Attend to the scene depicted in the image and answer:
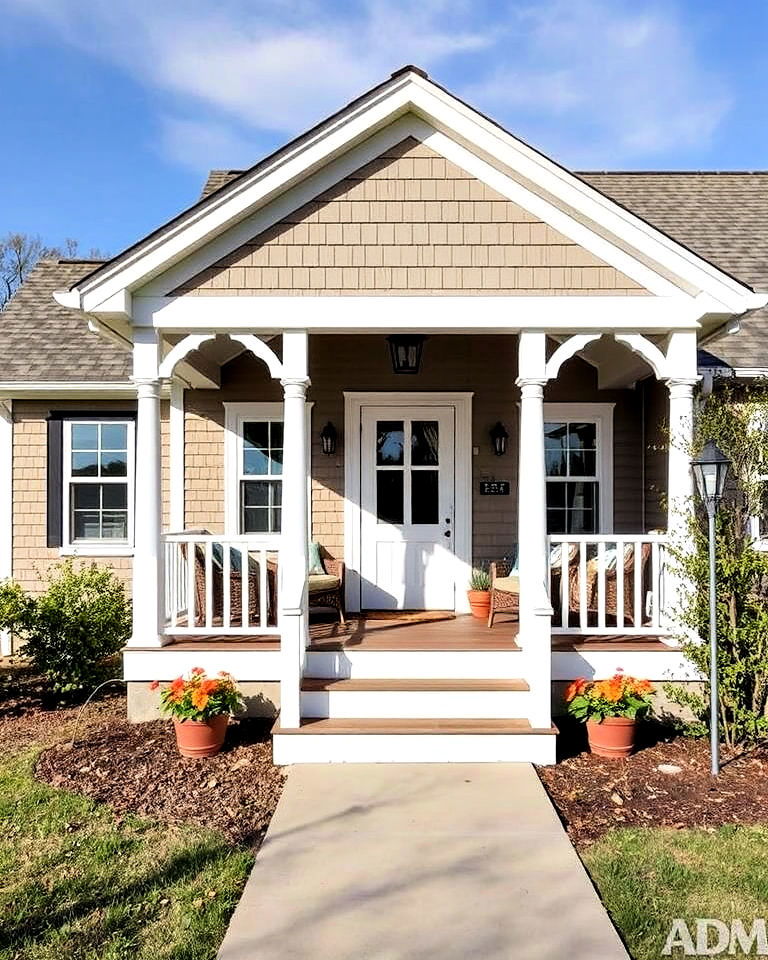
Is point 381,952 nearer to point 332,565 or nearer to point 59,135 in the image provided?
point 332,565

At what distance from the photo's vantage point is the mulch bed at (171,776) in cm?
427

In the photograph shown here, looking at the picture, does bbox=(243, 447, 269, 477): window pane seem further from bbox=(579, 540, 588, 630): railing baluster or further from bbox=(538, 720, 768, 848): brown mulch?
bbox=(538, 720, 768, 848): brown mulch

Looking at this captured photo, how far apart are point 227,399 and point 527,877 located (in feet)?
18.9

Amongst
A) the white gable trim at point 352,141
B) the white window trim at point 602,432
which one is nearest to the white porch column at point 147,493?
the white gable trim at point 352,141

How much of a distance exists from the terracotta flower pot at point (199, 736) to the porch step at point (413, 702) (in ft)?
2.09

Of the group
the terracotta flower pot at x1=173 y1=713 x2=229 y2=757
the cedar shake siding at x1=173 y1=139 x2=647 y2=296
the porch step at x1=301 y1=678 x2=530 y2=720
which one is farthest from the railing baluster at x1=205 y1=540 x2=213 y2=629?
the cedar shake siding at x1=173 y1=139 x2=647 y2=296

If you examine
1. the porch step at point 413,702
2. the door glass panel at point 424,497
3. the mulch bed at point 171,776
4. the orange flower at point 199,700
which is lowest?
the mulch bed at point 171,776

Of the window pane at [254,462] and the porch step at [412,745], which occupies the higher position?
the window pane at [254,462]

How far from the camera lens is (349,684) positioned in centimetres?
541

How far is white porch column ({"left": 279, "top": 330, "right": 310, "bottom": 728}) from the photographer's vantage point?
515 centimetres

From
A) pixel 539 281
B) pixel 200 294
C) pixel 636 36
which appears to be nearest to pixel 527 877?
pixel 539 281

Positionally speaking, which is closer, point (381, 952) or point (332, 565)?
point (381, 952)

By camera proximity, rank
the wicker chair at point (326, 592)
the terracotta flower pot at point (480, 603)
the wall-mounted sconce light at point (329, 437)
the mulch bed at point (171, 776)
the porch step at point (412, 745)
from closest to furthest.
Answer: the mulch bed at point (171, 776)
the porch step at point (412, 745)
the wicker chair at point (326, 592)
the terracotta flower pot at point (480, 603)
the wall-mounted sconce light at point (329, 437)

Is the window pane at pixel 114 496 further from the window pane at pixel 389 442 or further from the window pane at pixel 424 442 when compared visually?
the window pane at pixel 424 442
